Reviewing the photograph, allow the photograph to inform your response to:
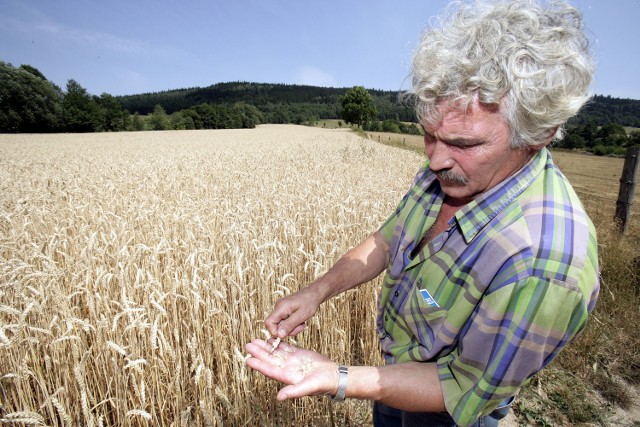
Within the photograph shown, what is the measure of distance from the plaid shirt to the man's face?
0.05m

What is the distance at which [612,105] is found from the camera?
72.6m

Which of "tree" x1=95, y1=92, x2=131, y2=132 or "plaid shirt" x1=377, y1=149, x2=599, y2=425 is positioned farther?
"tree" x1=95, y1=92, x2=131, y2=132

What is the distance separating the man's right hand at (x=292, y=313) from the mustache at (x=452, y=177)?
2.75ft

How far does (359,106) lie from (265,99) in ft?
250

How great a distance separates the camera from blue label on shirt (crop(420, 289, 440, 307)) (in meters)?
1.27

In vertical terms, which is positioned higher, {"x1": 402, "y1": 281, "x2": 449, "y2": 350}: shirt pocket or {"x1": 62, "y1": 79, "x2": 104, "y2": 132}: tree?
{"x1": 62, "y1": 79, "x2": 104, "y2": 132}: tree

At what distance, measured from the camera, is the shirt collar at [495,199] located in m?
1.16

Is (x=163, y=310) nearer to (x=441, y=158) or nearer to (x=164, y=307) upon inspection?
(x=164, y=307)

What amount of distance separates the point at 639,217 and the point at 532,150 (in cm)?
1325

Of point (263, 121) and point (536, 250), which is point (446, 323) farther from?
point (263, 121)

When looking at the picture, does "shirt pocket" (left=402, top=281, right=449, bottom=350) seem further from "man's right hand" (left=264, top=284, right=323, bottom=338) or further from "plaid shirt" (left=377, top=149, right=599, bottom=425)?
"man's right hand" (left=264, top=284, right=323, bottom=338)

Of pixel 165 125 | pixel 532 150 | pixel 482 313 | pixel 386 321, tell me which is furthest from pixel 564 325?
pixel 165 125

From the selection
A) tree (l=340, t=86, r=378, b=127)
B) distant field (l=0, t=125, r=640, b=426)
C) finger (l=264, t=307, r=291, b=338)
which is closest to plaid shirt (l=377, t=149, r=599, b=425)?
finger (l=264, t=307, r=291, b=338)

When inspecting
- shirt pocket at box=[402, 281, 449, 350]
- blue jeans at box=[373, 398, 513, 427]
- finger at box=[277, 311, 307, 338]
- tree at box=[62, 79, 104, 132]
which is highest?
tree at box=[62, 79, 104, 132]
